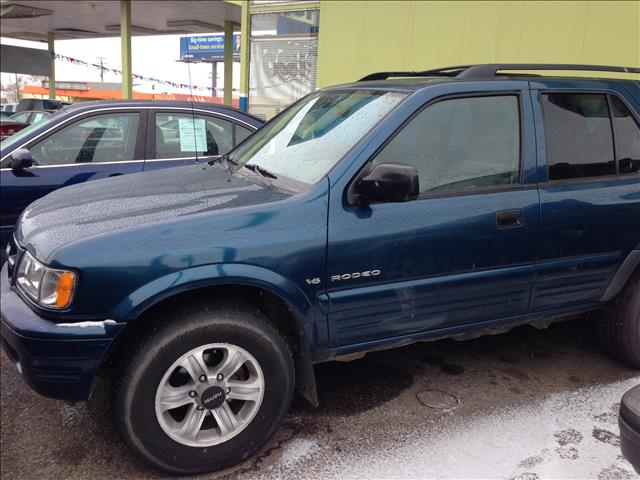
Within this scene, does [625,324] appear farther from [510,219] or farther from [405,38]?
[405,38]

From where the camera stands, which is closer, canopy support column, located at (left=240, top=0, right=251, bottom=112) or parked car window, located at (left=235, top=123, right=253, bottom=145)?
parked car window, located at (left=235, top=123, right=253, bottom=145)

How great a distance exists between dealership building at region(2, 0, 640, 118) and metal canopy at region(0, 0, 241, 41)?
3502 mm

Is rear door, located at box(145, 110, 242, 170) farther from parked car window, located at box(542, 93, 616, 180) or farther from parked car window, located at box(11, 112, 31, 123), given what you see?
parked car window, located at box(11, 112, 31, 123)

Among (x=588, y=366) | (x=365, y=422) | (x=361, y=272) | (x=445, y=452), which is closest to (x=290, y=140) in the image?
(x=361, y=272)

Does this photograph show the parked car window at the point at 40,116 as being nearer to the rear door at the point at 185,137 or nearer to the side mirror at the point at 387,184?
the rear door at the point at 185,137

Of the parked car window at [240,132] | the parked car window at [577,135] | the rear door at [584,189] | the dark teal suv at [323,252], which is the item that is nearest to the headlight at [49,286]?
the dark teal suv at [323,252]

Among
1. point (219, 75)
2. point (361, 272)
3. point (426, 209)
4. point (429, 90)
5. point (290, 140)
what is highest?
point (219, 75)

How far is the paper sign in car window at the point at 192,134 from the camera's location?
16.9ft

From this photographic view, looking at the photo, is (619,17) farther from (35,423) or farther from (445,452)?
(35,423)

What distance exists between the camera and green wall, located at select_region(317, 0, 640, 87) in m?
7.28

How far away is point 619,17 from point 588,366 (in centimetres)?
555

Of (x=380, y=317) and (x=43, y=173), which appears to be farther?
(x=43, y=173)

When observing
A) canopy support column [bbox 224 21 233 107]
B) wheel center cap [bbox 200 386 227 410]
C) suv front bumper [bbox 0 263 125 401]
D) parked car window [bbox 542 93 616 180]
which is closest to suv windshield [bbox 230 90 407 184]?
parked car window [bbox 542 93 616 180]

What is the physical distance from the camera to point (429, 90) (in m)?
2.86
